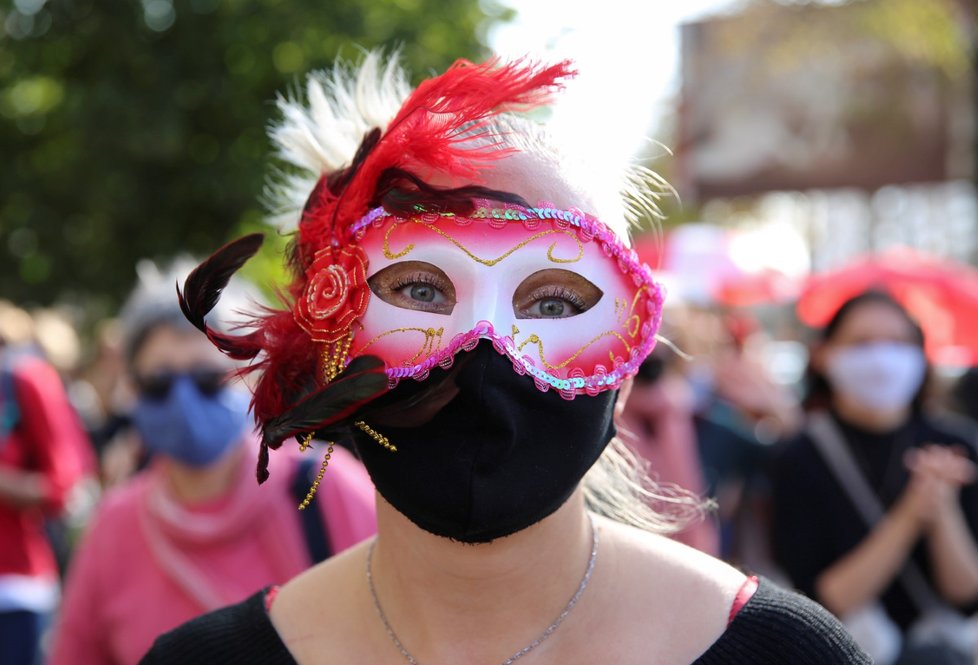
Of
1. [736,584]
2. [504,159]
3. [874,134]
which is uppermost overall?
[504,159]

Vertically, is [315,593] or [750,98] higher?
[315,593]

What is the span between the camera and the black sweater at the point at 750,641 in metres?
1.74

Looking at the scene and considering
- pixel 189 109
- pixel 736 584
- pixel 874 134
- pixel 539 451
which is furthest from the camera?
pixel 874 134

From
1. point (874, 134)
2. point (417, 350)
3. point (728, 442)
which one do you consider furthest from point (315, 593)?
point (874, 134)

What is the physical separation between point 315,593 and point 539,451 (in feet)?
1.76

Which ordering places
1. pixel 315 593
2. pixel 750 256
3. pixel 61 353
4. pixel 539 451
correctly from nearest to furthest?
pixel 539 451
pixel 315 593
pixel 61 353
pixel 750 256

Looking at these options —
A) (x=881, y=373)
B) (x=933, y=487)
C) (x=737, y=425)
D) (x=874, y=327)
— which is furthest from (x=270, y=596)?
(x=737, y=425)

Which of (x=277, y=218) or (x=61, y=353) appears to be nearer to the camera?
(x=277, y=218)

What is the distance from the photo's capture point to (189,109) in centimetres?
806

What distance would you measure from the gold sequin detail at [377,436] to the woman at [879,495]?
2.04 metres

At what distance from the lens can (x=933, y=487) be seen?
3477 mm

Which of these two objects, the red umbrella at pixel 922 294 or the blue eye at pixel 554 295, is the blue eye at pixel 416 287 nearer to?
the blue eye at pixel 554 295

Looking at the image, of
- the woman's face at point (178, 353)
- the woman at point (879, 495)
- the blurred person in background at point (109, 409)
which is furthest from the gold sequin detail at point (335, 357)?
the woman at point (879, 495)

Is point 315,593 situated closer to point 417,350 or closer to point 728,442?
point 417,350
